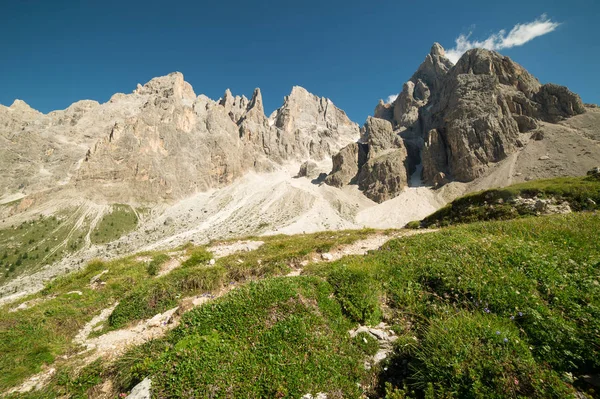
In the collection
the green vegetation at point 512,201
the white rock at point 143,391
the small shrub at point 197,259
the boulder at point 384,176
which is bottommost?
the white rock at point 143,391

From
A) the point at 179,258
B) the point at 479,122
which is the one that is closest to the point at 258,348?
the point at 179,258

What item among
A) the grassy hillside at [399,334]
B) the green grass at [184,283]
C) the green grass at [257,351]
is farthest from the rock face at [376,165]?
the green grass at [257,351]

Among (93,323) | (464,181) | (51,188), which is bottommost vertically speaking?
(93,323)

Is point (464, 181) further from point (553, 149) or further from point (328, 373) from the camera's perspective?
point (328, 373)

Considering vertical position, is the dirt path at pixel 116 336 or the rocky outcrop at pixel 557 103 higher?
the rocky outcrop at pixel 557 103

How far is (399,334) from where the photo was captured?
6.36 m

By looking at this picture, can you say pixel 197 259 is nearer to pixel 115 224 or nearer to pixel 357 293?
pixel 357 293

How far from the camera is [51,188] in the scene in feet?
549

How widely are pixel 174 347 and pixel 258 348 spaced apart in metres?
1.73

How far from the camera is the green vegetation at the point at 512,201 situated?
20.1m

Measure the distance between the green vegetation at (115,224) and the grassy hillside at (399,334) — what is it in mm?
155609

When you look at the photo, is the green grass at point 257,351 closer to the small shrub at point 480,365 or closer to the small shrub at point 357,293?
the small shrub at point 357,293

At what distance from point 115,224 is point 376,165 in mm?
167516

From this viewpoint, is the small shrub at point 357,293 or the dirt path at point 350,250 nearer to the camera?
the small shrub at point 357,293
